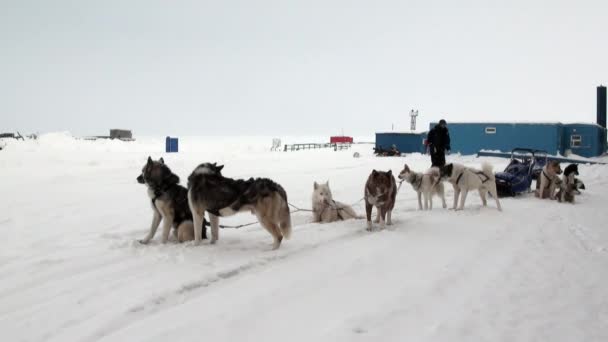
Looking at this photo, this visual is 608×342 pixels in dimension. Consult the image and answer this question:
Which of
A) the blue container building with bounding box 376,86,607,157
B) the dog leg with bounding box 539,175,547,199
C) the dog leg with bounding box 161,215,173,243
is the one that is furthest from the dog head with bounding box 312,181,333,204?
the blue container building with bounding box 376,86,607,157

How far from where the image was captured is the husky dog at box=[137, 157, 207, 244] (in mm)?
5746

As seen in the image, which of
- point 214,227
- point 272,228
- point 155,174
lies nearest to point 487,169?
point 272,228

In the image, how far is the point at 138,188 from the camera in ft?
41.4

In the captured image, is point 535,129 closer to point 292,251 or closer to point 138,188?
point 138,188

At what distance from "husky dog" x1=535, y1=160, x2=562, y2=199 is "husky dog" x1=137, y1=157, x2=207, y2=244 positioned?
30.9 ft

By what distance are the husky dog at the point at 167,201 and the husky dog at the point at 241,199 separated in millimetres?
349

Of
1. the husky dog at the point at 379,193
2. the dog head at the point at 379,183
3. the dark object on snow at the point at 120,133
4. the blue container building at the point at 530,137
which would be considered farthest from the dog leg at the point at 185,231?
the dark object on snow at the point at 120,133

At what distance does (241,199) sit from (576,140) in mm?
28720

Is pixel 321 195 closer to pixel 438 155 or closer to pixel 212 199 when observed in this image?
pixel 212 199

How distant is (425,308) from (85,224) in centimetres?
626

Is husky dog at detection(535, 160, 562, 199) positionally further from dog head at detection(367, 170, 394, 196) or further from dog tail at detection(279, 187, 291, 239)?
dog tail at detection(279, 187, 291, 239)

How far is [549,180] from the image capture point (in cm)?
1112

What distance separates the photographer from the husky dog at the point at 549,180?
11078 millimetres

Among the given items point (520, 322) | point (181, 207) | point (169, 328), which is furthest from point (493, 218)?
point (169, 328)
